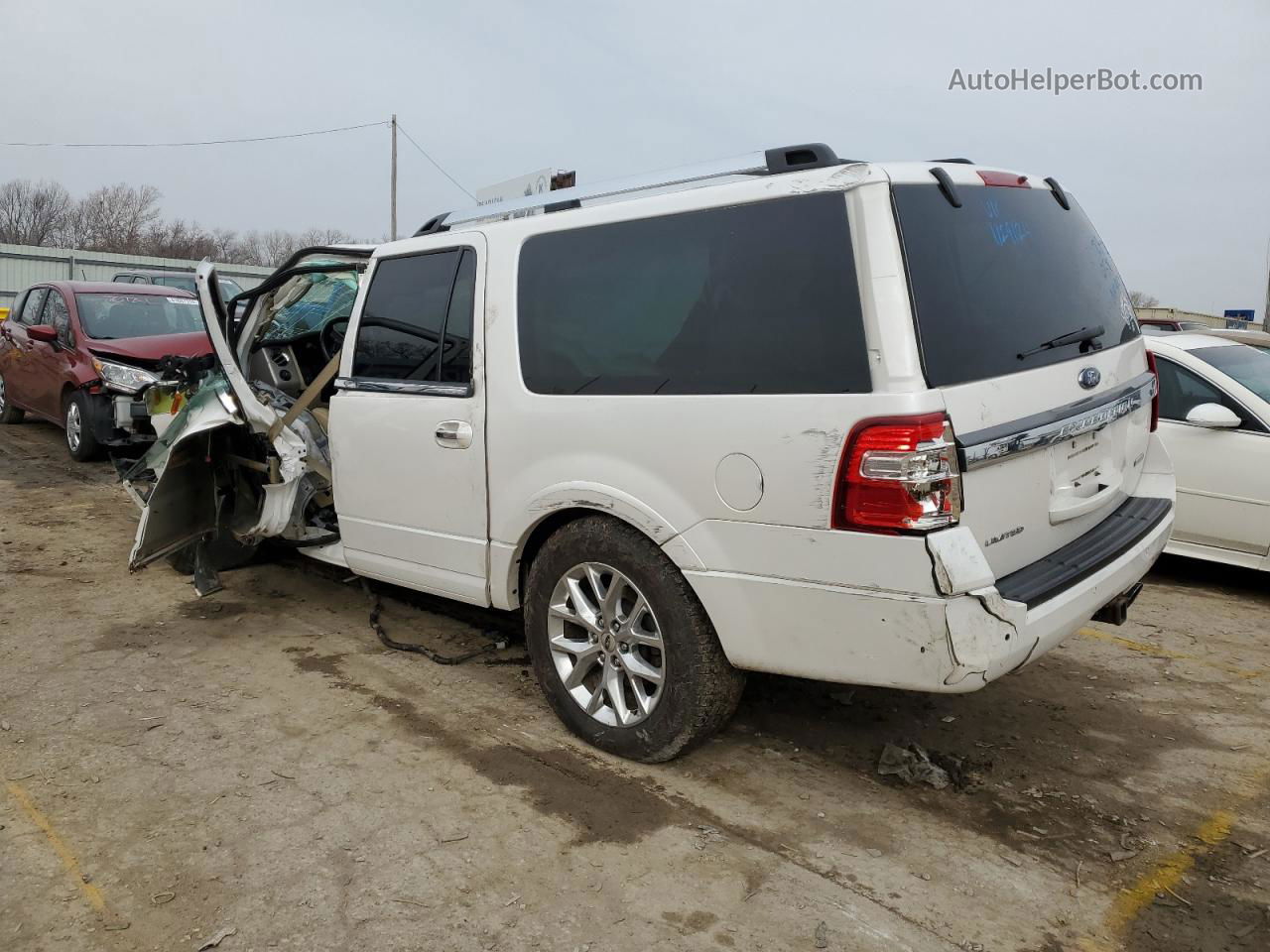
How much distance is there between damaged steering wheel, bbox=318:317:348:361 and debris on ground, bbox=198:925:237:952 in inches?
143

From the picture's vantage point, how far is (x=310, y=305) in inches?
219

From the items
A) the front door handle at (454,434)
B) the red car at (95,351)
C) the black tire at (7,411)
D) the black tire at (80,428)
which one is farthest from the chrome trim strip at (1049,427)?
the black tire at (7,411)

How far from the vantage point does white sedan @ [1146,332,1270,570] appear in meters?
5.56

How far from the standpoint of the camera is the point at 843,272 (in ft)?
9.07

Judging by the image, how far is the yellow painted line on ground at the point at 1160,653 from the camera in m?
4.48

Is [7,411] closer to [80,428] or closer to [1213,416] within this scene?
[80,428]

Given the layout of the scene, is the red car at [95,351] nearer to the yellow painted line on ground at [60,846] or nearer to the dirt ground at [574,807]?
the dirt ground at [574,807]

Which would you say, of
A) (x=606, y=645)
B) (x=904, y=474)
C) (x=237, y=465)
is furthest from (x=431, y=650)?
(x=904, y=474)

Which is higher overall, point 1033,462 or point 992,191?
point 992,191

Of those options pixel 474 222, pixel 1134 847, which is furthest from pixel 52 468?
pixel 1134 847

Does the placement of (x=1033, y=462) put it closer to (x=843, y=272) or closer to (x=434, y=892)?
(x=843, y=272)

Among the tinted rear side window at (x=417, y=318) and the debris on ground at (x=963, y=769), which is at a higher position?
the tinted rear side window at (x=417, y=318)

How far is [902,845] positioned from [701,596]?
979 mm

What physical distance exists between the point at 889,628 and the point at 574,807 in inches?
47.5
